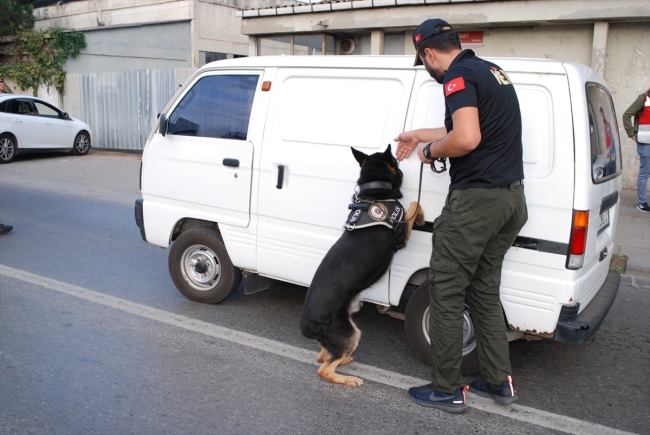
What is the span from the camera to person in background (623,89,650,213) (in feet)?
29.3

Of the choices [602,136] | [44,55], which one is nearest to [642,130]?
[602,136]

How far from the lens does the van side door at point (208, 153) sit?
4.58m

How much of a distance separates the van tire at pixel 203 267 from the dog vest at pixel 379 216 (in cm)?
154

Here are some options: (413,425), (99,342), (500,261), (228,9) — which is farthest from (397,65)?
(228,9)

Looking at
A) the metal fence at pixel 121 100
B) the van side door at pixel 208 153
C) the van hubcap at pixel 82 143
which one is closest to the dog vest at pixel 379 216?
the van side door at pixel 208 153

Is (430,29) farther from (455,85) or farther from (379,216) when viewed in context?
(379,216)

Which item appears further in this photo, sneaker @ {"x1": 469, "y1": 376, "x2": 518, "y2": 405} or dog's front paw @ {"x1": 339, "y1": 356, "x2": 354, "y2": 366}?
dog's front paw @ {"x1": 339, "y1": 356, "x2": 354, "y2": 366}

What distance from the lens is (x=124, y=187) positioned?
36.8 feet

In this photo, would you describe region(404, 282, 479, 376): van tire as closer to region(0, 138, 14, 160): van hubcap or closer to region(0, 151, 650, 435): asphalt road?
region(0, 151, 650, 435): asphalt road

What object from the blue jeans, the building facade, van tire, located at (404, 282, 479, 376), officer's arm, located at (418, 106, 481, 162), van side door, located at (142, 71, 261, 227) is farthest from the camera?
the building facade

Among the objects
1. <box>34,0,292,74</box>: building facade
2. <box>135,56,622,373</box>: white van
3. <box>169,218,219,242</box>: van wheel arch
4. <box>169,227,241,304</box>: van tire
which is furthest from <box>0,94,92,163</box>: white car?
<box>169,227,241,304</box>: van tire

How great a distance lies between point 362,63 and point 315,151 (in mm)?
682

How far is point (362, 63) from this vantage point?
4008mm

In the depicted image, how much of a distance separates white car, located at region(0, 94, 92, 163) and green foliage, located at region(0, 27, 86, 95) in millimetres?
4182
